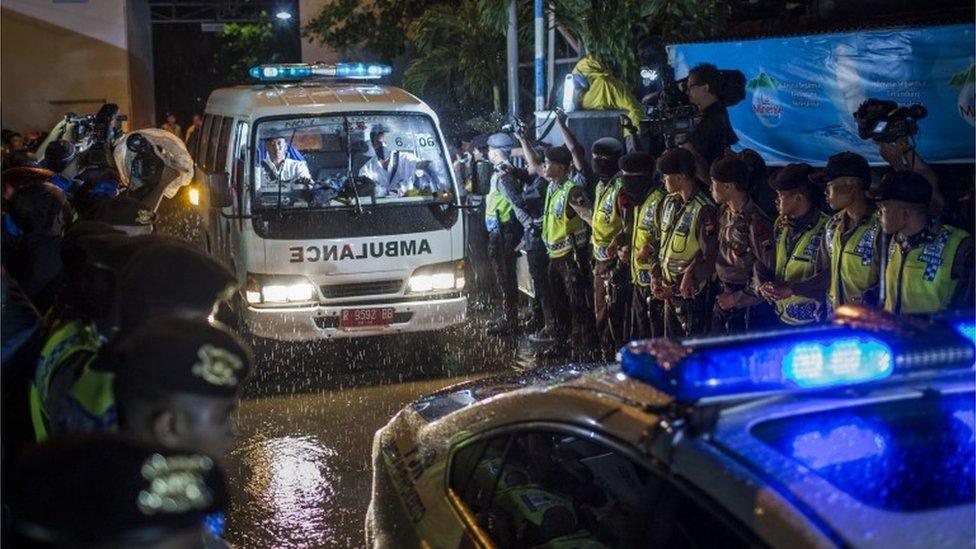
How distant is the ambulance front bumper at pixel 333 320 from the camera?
9047 mm

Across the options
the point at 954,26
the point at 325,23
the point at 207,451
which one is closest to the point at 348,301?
the point at 954,26

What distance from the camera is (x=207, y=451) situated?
2670 mm

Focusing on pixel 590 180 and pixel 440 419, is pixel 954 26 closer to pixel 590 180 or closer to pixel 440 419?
pixel 590 180

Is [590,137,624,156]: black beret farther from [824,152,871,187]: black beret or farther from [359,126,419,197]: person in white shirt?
[824,152,871,187]: black beret

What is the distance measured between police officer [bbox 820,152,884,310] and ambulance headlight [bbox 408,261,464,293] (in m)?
3.76

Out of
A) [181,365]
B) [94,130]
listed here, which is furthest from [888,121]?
[94,130]

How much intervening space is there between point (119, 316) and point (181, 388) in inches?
41.7

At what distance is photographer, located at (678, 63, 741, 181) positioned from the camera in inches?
335

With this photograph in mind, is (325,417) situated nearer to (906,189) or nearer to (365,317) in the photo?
(365,317)

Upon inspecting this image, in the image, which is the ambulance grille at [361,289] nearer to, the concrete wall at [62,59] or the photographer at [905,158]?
the photographer at [905,158]

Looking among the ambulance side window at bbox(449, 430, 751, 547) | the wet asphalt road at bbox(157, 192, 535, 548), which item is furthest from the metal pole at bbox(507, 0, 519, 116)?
the ambulance side window at bbox(449, 430, 751, 547)

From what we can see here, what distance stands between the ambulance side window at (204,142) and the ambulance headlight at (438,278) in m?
2.85

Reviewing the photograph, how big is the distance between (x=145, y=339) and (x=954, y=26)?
24.5 feet

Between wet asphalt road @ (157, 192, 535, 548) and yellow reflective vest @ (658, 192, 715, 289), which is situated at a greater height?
yellow reflective vest @ (658, 192, 715, 289)
